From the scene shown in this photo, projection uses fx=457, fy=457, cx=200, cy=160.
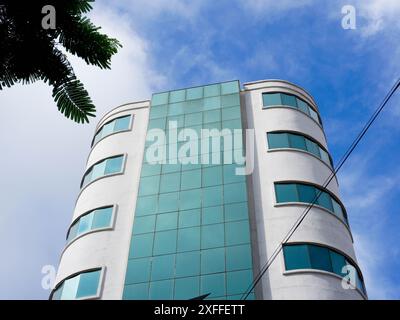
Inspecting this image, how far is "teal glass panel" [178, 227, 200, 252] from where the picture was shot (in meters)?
20.2

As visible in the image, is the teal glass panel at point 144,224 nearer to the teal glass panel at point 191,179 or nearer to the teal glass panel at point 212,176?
the teal glass panel at point 191,179

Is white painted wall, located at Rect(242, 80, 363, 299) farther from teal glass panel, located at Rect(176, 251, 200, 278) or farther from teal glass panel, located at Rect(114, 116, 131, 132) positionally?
teal glass panel, located at Rect(114, 116, 131, 132)

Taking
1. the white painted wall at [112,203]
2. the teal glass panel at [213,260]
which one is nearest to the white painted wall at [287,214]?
the teal glass panel at [213,260]

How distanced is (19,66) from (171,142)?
865 inches

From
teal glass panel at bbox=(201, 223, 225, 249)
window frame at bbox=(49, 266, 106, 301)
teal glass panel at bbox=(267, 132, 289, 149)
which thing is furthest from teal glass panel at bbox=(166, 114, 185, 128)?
window frame at bbox=(49, 266, 106, 301)

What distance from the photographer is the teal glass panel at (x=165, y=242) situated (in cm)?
2038

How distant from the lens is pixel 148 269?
1981 centimetres

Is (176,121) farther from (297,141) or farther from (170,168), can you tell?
(297,141)

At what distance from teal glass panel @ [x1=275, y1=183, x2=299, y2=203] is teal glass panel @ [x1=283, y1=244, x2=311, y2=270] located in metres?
2.58

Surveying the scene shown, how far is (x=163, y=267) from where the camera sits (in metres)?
19.8

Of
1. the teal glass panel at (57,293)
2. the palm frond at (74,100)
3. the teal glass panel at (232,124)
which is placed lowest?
the palm frond at (74,100)

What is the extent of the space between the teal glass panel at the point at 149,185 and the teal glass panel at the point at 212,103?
5.55 meters

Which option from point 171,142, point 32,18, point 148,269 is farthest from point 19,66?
point 171,142
